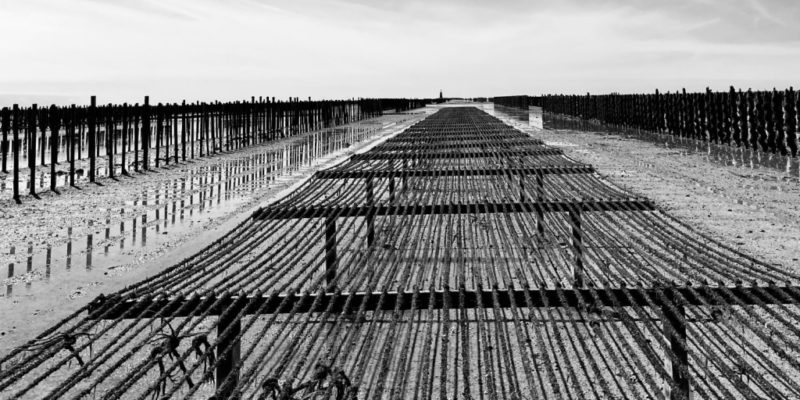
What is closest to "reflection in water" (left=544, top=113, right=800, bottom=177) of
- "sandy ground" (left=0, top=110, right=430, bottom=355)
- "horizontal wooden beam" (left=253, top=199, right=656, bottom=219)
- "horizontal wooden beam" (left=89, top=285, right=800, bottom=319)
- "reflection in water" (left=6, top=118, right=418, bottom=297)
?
"horizontal wooden beam" (left=253, top=199, right=656, bottom=219)

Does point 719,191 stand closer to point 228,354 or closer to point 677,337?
point 677,337

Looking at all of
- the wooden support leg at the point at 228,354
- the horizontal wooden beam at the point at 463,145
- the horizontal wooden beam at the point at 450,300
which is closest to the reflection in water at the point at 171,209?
the horizontal wooden beam at the point at 463,145

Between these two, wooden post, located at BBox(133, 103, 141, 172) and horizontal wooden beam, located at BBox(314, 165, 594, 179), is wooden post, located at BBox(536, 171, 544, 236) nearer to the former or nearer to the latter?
horizontal wooden beam, located at BBox(314, 165, 594, 179)

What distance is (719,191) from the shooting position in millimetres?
13531

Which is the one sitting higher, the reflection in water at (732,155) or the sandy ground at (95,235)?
the reflection in water at (732,155)

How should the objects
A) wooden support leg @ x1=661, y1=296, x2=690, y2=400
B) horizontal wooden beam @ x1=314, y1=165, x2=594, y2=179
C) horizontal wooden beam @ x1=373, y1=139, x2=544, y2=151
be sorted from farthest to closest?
1. horizontal wooden beam @ x1=373, y1=139, x2=544, y2=151
2. horizontal wooden beam @ x1=314, y1=165, x2=594, y2=179
3. wooden support leg @ x1=661, y1=296, x2=690, y2=400

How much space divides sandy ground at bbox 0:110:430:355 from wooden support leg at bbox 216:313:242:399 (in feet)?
9.36

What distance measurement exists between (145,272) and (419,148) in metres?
7.29

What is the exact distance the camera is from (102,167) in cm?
2102

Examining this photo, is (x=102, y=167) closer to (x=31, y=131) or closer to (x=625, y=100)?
(x=31, y=131)

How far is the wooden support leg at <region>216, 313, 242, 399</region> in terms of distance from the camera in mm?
2951

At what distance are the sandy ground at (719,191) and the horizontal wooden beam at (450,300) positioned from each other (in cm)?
434

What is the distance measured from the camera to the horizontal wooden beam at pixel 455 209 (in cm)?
618

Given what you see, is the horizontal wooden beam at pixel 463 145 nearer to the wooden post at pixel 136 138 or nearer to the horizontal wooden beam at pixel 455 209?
the horizontal wooden beam at pixel 455 209
